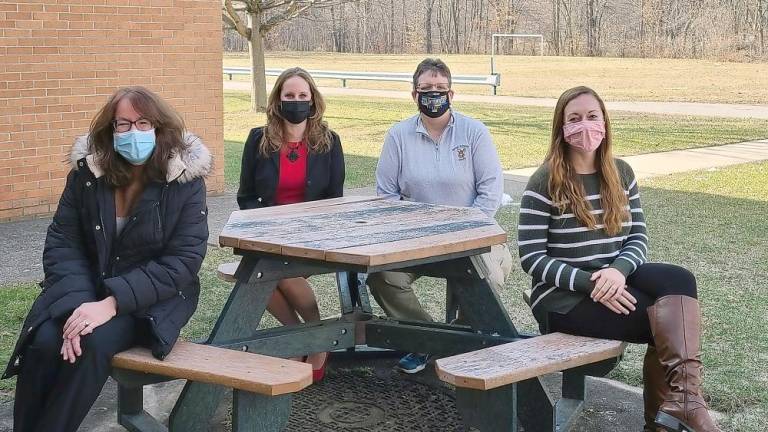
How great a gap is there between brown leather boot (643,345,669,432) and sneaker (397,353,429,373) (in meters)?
1.25

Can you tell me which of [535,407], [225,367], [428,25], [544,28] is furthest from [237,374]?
[428,25]

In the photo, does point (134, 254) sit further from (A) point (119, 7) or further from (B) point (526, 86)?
(B) point (526, 86)

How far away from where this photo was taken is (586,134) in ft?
13.6

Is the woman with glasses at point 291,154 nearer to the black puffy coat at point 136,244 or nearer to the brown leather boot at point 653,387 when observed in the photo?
the black puffy coat at point 136,244

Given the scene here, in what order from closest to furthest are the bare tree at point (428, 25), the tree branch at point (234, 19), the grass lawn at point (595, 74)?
the tree branch at point (234, 19)
the grass lawn at point (595, 74)
the bare tree at point (428, 25)

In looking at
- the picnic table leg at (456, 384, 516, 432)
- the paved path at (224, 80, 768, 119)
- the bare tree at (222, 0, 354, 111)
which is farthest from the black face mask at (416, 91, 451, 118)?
the paved path at (224, 80, 768, 119)

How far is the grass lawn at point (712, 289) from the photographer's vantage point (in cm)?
477

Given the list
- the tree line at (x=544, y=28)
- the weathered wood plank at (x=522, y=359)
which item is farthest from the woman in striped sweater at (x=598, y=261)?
the tree line at (x=544, y=28)

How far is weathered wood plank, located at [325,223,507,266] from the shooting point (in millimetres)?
3699

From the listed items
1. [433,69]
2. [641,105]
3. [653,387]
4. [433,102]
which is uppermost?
[433,69]

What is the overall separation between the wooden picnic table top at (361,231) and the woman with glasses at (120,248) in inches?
11.1

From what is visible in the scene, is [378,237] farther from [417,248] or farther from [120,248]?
[120,248]

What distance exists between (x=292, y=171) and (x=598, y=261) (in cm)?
163

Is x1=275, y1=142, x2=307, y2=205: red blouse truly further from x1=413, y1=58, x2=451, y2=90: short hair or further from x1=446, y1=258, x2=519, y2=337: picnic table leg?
x1=446, y1=258, x2=519, y2=337: picnic table leg
